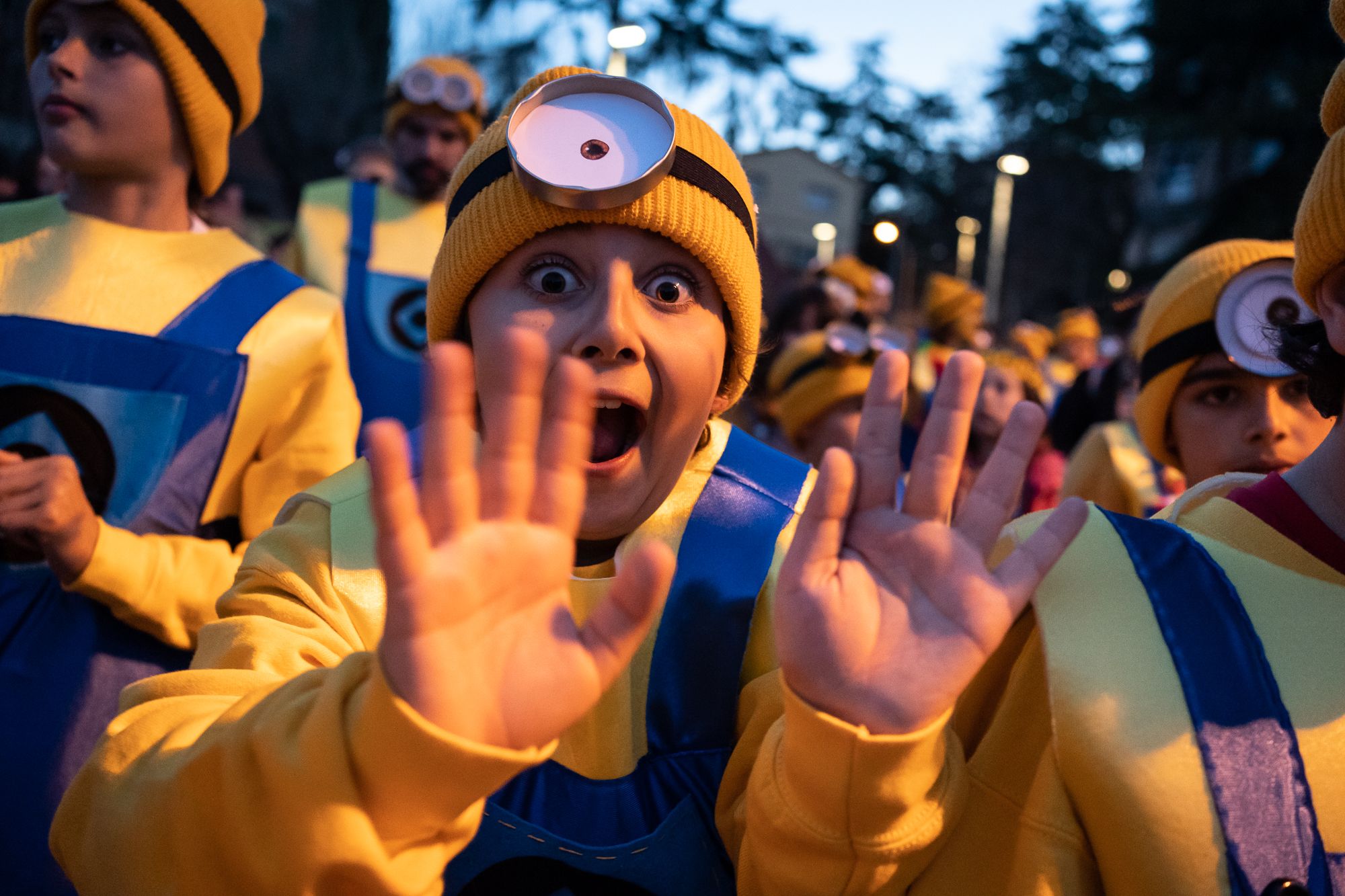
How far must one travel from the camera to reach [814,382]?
5004 mm

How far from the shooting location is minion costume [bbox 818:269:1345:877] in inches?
55.6

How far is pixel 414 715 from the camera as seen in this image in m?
1.20

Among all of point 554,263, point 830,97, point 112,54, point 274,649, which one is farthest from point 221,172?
point 830,97

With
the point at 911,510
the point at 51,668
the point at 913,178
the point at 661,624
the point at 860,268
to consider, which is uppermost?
the point at 911,510

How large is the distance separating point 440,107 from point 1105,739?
420cm

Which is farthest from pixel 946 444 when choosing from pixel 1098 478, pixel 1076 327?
pixel 1076 327

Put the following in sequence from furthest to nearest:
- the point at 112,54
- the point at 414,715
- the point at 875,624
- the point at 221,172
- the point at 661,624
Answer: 1. the point at 221,172
2. the point at 112,54
3. the point at 661,624
4. the point at 875,624
5. the point at 414,715

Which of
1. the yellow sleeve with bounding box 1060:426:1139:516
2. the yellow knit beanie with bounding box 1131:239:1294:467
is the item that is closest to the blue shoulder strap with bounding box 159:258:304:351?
the yellow knit beanie with bounding box 1131:239:1294:467

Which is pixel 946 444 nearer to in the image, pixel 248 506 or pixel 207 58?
pixel 248 506

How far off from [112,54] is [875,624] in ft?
7.19

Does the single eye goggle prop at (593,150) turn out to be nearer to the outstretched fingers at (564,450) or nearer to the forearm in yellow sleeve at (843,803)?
the outstretched fingers at (564,450)

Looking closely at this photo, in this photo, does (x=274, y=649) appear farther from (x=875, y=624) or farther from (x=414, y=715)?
(x=875, y=624)

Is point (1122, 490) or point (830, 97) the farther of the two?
point (830, 97)

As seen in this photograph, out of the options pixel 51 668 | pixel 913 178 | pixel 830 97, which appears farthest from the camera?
pixel 913 178
